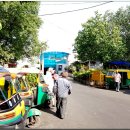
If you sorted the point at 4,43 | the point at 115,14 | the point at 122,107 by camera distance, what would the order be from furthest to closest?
the point at 115,14 < the point at 4,43 < the point at 122,107

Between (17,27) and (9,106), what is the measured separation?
19.2 meters

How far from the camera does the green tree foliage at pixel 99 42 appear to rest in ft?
144

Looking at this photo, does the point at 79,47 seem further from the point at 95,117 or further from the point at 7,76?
the point at 7,76

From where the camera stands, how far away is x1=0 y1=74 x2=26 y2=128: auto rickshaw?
26.5 ft

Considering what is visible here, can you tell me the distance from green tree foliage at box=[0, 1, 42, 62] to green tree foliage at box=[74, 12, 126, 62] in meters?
15.8

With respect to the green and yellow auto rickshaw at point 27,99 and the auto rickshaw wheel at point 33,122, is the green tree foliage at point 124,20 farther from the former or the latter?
the auto rickshaw wheel at point 33,122

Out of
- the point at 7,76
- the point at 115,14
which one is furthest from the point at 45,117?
the point at 115,14

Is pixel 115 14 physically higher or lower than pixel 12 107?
higher

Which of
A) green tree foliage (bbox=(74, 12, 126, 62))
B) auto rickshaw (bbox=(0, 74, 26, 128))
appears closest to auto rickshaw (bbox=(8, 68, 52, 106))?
auto rickshaw (bbox=(0, 74, 26, 128))

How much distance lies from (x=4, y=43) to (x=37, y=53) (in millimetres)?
3811

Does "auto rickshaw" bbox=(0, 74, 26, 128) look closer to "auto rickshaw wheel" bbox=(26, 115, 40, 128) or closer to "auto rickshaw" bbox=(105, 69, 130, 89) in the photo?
"auto rickshaw wheel" bbox=(26, 115, 40, 128)

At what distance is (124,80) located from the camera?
105 ft

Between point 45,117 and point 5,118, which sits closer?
point 5,118

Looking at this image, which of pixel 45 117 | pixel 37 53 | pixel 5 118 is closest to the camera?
pixel 5 118
